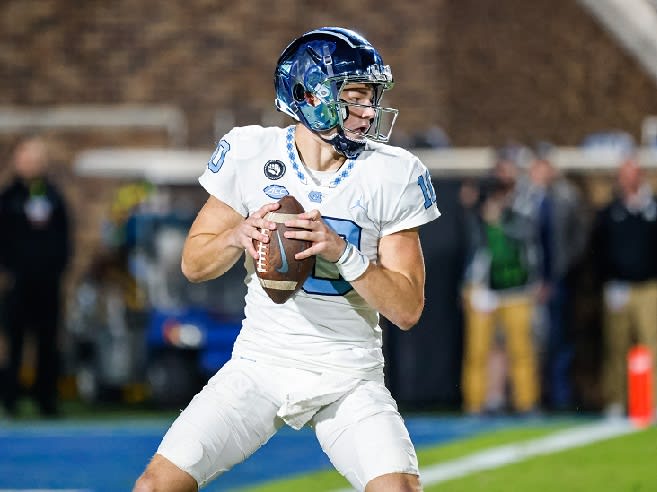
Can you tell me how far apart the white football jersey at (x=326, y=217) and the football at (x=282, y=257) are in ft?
0.56

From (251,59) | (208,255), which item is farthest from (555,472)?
(251,59)

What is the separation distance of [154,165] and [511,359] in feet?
11.3

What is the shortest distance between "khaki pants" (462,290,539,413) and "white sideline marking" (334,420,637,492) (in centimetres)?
66

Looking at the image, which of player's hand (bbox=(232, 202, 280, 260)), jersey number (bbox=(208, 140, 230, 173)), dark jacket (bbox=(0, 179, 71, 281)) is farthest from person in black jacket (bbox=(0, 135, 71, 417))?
player's hand (bbox=(232, 202, 280, 260))

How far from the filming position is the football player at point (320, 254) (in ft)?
15.6

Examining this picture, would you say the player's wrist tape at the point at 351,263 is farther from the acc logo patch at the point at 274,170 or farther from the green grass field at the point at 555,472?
the green grass field at the point at 555,472

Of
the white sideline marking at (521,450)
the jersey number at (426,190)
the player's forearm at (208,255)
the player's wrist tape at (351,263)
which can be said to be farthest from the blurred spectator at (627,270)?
the player's wrist tape at (351,263)

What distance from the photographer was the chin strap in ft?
16.2

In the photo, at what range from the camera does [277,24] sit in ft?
55.5

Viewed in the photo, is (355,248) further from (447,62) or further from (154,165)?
(447,62)

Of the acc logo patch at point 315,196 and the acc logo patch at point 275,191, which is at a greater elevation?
the acc logo patch at point 275,191

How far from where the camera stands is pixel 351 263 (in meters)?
4.64

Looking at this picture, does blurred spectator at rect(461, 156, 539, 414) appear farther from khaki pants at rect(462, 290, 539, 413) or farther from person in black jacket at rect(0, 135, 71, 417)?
person in black jacket at rect(0, 135, 71, 417)

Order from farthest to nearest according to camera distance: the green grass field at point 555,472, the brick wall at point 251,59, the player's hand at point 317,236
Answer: the brick wall at point 251,59 → the green grass field at point 555,472 → the player's hand at point 317,236
